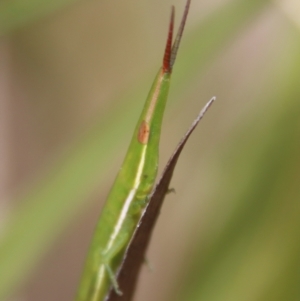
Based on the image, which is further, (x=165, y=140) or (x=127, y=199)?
(x=165, y=140)

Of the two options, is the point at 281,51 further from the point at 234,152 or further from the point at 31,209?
the point at 31,209

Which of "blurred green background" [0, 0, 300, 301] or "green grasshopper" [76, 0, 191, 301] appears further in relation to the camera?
"blurred green background" [0, 0, 300, 301]

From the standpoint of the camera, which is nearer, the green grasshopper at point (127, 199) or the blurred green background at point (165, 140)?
the green grasshopper at point (127, 199)

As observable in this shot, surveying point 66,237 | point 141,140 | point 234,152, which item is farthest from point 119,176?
point 66,237
